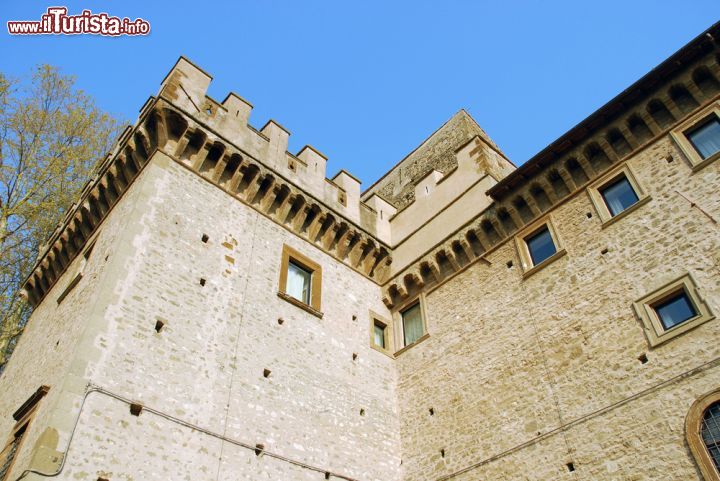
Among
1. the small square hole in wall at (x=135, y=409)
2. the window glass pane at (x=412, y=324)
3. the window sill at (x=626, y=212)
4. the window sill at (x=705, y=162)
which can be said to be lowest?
the small square hole in wall at (x=135, y=409)

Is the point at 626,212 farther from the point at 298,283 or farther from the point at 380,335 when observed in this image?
the point at 298,283

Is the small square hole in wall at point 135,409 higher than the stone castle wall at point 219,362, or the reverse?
the stone castle wall at point 219,362

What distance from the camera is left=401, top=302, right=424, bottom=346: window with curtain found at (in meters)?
12.9

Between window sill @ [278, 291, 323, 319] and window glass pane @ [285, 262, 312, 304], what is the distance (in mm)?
331

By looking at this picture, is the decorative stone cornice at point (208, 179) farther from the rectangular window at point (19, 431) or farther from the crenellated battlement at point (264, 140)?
the rectangular window at point (19, 431)

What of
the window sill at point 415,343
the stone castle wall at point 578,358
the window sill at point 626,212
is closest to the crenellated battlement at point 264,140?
the window sill at point 415,343

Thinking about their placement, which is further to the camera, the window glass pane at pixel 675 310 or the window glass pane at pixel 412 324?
the window glass pane at pixel 412 324

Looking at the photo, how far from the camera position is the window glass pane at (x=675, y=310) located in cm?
820

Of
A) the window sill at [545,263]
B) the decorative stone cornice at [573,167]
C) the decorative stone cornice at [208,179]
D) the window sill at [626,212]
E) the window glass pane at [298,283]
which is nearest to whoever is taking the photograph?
the window sill at [626,212]

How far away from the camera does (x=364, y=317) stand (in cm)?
1294

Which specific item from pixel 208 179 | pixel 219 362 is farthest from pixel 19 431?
pixel 208 179

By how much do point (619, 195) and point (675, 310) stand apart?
259 centimetres

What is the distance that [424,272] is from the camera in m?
13.3

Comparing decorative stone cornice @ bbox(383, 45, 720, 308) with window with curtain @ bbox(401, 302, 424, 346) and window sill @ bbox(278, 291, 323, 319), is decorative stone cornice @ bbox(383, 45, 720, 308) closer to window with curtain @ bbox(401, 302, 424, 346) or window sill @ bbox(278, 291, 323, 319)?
window with curtain @ bbox(401, 302, 424, 346)
